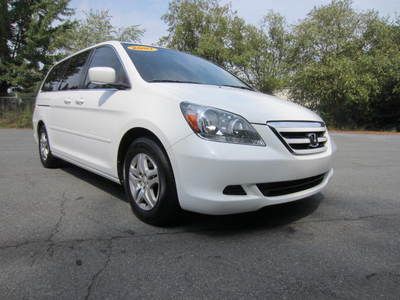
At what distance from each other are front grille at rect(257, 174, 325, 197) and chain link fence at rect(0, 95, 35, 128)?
18979mm

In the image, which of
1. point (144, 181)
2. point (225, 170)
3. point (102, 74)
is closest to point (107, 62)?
point (102, 74)

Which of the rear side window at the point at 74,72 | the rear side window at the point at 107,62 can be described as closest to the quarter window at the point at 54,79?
the rear side window at the point at 74,72

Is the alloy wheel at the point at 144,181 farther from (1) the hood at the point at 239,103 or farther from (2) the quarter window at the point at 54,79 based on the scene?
(2) the quarter window at the point at 54,79

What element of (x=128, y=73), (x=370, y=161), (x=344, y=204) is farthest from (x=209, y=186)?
(x=370, y=161)

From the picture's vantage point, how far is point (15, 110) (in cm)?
1995

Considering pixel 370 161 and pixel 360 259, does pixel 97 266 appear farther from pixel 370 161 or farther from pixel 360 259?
pixel 370 161

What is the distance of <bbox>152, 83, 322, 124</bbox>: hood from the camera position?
290 cm

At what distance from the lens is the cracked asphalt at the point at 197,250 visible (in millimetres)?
2207

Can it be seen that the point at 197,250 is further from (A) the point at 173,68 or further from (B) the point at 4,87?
(B) the point at 4,87

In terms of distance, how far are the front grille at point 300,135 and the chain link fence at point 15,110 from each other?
18945 mm

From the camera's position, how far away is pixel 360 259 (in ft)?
8.63

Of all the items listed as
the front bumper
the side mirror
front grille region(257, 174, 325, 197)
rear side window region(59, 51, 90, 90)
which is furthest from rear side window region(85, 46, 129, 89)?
→ front grille region(257, 174, 325, 197)

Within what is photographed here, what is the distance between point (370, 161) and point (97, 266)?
646 centimetres

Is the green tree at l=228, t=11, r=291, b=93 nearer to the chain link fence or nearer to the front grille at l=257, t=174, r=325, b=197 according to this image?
the chain link fence
